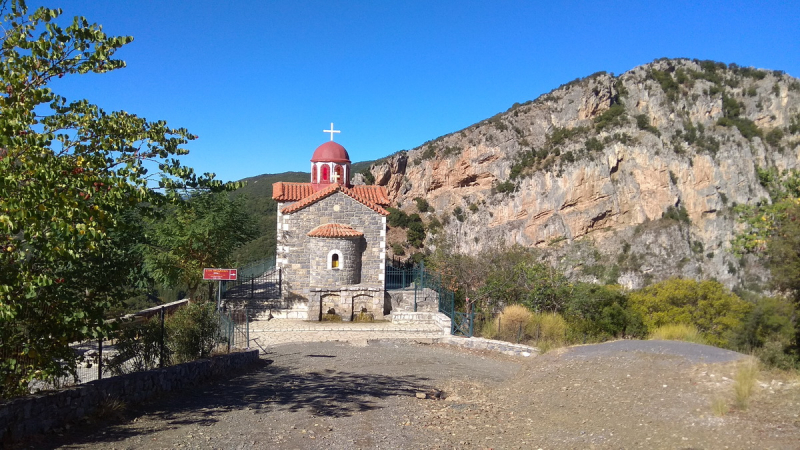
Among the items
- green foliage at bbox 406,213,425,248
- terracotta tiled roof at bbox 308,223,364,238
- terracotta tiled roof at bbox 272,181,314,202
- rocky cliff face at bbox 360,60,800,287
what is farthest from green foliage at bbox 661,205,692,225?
terracotta tiled roof at bbox 308,223,364,238

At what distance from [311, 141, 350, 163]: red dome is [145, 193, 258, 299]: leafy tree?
359 inches

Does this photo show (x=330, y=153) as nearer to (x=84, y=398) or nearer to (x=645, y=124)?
(x=84, y=398)

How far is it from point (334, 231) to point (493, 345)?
914cm

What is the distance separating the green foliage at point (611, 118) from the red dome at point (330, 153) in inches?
1670

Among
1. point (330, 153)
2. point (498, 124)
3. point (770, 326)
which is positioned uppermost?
point (498, 124)

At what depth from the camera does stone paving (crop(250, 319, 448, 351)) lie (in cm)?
1507

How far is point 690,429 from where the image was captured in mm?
5652

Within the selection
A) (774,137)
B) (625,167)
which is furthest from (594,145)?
(774,137)

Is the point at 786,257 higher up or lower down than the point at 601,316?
higher up

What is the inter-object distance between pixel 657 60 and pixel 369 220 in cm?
6135

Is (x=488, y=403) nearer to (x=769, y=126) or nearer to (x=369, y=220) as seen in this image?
(x=369, y=220)

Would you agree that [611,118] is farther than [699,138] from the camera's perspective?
Yes

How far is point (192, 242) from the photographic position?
17.0m

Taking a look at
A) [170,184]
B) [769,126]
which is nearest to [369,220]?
[170,184]
